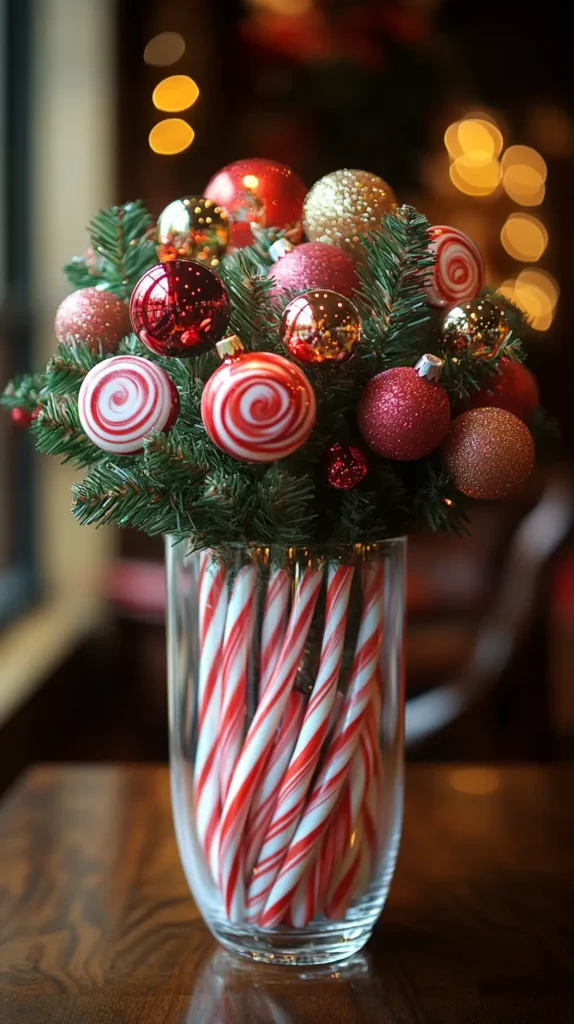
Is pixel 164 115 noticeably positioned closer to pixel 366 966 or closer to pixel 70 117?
pixel 70 117

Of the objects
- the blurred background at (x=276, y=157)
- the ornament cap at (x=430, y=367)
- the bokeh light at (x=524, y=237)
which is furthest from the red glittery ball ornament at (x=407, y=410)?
the bokeh light at (x=524, y=237)

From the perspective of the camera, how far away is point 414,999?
61 centimetres

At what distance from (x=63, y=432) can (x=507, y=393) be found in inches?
10.3

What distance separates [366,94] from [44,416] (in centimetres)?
275

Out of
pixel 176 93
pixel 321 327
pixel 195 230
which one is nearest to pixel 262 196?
pixel 195 230

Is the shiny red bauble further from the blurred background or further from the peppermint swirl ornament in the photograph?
the blurred background

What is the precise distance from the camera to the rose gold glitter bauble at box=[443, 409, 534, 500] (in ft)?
1.86

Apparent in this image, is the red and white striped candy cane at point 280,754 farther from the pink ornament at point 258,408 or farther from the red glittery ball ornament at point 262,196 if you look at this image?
the red glittery ball ornament at point 262,196

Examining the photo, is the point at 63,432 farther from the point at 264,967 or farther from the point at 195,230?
the point at 264,967

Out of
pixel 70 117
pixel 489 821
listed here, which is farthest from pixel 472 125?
pixel 489 821

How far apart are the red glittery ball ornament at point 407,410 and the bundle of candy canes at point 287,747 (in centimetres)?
9

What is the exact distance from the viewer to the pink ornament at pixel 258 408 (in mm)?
510

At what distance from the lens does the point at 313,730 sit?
2.01 feet

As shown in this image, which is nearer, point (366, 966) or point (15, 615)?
point (366, 966)
